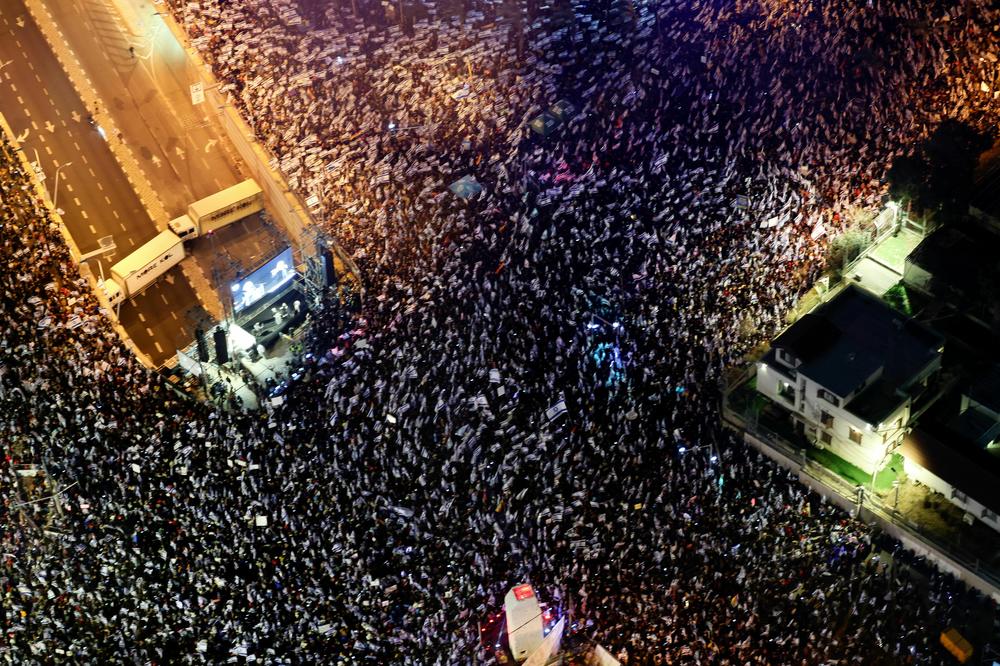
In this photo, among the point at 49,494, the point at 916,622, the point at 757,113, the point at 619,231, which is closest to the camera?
the point at 916,622

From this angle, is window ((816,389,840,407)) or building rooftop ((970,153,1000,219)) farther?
building rooftop ((970,153,1000,219))

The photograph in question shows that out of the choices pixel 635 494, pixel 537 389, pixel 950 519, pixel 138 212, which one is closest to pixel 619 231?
pixel 537 389

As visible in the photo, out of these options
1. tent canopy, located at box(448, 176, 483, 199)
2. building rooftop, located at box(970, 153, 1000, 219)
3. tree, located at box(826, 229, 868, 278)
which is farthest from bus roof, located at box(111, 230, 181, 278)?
building rooftop, located at box(970, 153, 1000, 219)

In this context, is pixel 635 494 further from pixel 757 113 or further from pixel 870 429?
pixel 757 113

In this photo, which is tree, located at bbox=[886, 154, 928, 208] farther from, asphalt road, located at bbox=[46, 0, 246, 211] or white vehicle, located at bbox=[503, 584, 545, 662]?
asphalt road, located at bbox=[46, 0, 246, 211]

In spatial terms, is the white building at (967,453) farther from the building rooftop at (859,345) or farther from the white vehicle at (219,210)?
the white vehicle at (219,210)

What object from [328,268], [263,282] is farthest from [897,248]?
[263,282]
